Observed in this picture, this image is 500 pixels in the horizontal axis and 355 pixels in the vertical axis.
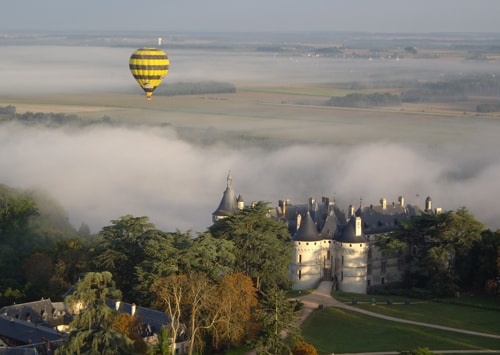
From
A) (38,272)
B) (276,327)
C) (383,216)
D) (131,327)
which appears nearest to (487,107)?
(383,216)

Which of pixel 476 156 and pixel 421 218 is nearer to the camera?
pixel 421 218

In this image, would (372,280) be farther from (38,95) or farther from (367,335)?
(38,95)

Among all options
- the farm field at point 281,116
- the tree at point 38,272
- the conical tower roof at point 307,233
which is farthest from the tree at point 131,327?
the farm field at point 281,116

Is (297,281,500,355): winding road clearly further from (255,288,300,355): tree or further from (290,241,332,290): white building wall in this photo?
(255,288,300,355): tree

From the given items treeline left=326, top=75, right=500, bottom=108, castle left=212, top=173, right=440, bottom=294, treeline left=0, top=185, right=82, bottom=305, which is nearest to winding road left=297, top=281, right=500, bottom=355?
castle left=212, top=173, right=440, bottom=294

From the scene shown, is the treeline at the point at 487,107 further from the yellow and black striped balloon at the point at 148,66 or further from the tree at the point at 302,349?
the tree at the point at 302,349

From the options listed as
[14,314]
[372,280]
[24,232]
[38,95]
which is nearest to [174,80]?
[38,95]

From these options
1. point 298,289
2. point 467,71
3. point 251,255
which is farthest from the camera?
point 467,71

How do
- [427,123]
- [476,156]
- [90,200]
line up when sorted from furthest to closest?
[427,123] → [476,156] → [90,200]
